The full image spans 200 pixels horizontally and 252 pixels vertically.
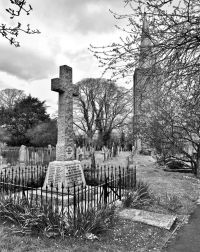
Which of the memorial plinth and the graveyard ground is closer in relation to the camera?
the graveyard ground

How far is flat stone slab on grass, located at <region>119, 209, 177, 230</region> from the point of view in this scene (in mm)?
4883

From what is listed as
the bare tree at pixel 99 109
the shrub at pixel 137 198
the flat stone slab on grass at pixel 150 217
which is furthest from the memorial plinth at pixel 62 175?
the bare tree at pixel 99 109

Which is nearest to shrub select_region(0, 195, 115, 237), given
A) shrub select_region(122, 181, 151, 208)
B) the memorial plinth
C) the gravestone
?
shrub select_region(122, 181, 151, 208)

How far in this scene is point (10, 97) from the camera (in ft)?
125

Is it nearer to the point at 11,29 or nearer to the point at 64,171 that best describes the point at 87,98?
the point at 64,171

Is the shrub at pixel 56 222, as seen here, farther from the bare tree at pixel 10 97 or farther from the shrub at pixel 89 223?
the bare tree at pixel 10 97

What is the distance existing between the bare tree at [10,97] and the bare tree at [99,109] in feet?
45.4

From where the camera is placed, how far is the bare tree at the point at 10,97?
36750 mm

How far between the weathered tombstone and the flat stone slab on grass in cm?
223

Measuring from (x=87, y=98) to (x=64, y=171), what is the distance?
2231 cm

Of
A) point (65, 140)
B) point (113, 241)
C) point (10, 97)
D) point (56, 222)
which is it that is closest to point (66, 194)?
Answer: point (56, 222)

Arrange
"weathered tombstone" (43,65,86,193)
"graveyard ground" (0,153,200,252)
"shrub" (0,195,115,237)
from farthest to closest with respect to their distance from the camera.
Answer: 1. "weathered tombstone" (43,65,86,193)
2. "shrub" (0,195,115,237)
3. "graveyard ground" (0,153,200,252)

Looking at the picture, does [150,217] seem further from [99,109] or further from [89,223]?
[99,109]

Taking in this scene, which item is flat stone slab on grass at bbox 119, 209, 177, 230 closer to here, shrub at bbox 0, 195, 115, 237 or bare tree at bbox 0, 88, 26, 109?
shrub at bbox 0, 195, 115, 237
